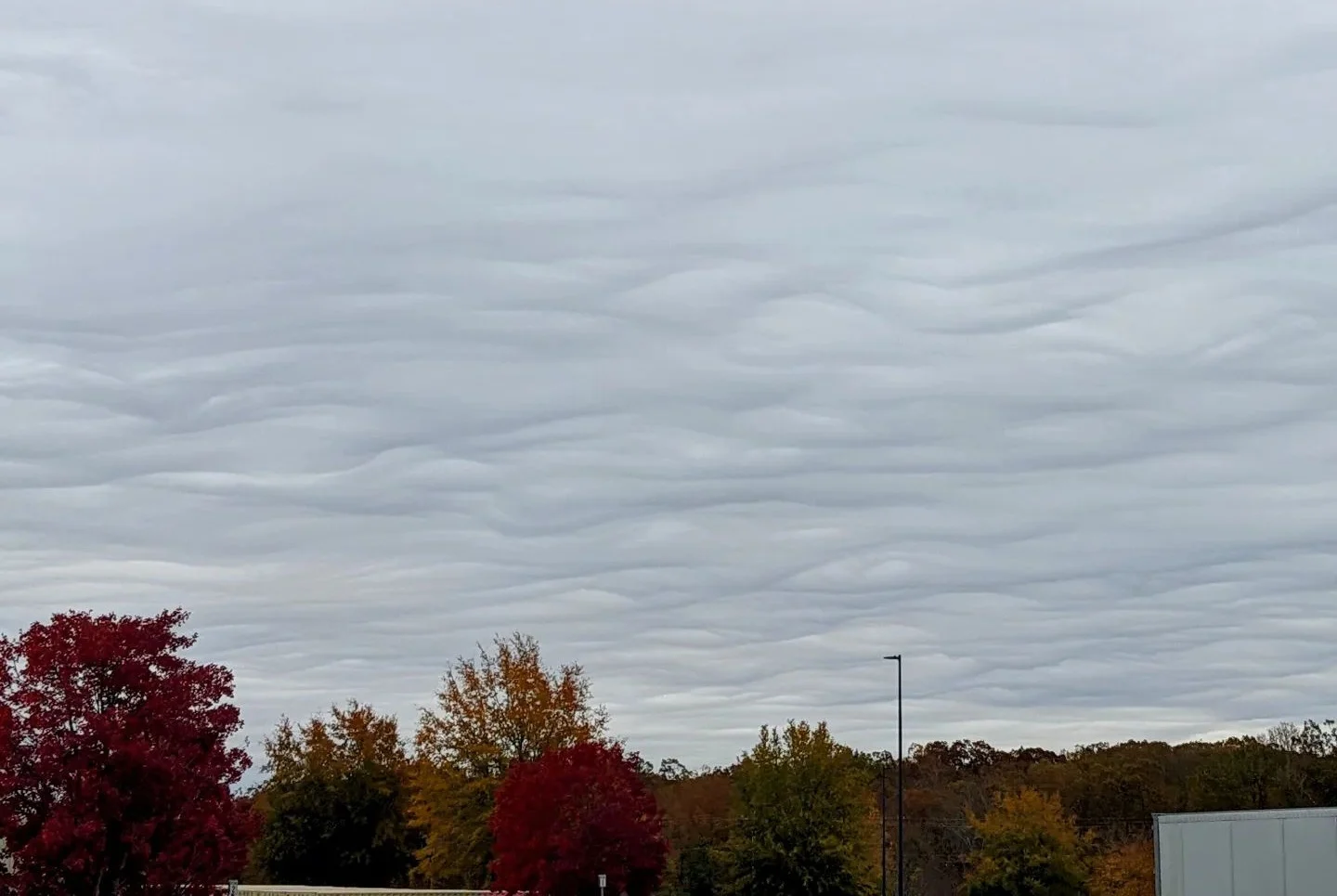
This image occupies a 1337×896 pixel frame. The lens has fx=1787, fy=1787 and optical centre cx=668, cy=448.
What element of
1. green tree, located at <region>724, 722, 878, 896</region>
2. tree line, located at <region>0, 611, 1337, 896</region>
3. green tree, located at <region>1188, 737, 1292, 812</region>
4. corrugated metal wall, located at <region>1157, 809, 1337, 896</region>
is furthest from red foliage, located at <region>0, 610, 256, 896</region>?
green tree, located at <region>1188, 737, 1292, 812</region>

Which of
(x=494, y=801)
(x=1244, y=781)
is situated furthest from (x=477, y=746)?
(x=1244, y=781)

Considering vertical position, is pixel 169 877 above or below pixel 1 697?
below

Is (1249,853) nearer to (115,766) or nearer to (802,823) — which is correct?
(115,766)

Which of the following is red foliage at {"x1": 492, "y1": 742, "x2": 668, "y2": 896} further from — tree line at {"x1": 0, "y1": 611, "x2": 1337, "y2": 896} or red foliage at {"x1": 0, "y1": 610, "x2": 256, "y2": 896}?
red foliage at {"x1": 0, "y1": 610, "x2": 256, "y2": 896}

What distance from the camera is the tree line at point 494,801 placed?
3572 cm

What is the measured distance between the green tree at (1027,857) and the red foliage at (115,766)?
46.0 m

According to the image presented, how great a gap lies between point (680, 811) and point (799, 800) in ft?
169

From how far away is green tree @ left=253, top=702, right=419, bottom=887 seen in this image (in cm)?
8781

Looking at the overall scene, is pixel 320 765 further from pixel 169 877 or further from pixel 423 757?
pixel 169 877

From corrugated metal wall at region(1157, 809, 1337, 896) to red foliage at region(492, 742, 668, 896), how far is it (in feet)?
72.7

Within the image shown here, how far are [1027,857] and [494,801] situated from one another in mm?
22895

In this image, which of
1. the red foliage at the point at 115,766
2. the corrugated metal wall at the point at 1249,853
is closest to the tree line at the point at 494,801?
the red foliage at the point at 115,766

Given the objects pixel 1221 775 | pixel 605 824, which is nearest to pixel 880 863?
pixel 605 824

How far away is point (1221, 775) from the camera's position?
301 feet
